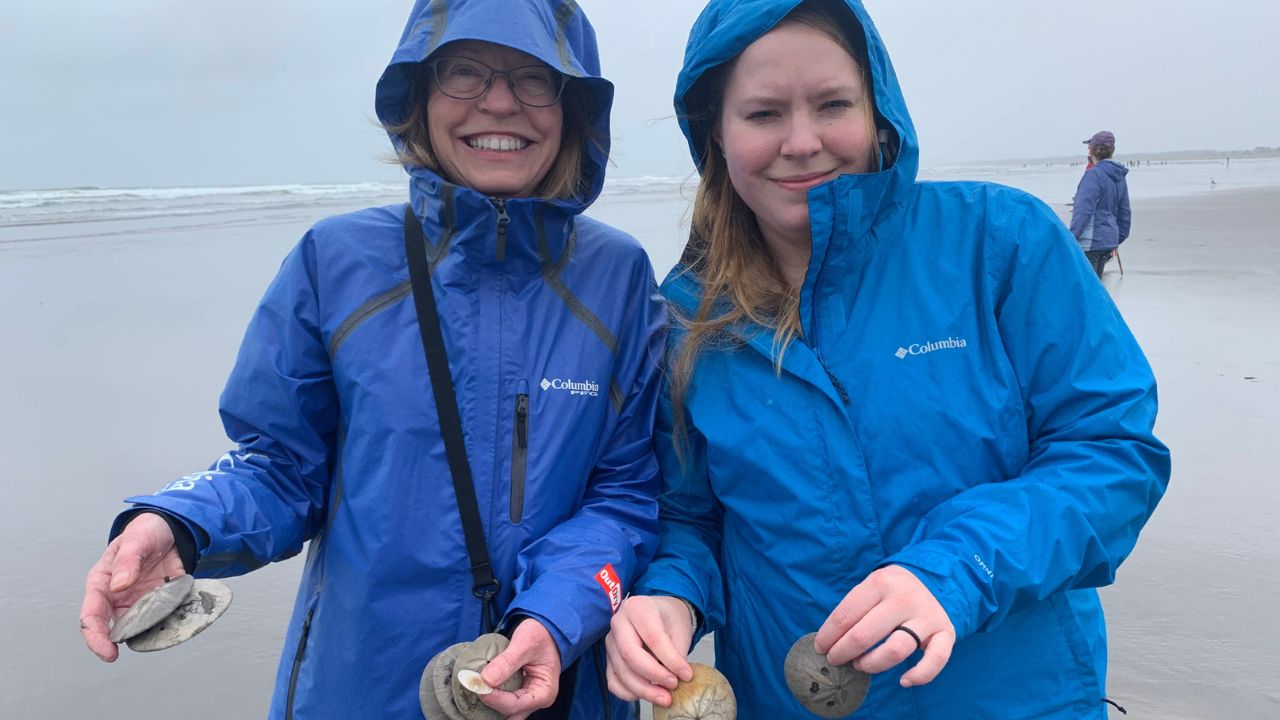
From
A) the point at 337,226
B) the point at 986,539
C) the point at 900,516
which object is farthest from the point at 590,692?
the point at 337,226

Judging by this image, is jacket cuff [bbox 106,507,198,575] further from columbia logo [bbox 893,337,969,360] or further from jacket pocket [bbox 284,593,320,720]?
columbia logo [bbox 893,337,969,360]

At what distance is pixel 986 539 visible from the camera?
1.78 m

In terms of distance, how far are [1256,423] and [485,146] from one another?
6.78 m

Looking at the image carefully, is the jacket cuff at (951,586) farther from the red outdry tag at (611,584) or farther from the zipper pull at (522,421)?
the zipper pull at (522,421)

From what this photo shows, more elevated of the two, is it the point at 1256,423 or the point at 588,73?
the point at 588,73

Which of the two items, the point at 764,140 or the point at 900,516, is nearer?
the point at 900,516

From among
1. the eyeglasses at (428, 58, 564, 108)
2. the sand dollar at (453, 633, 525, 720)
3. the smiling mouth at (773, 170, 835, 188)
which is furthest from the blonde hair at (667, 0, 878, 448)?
the sand dollar at (453, 633, 525, 720)

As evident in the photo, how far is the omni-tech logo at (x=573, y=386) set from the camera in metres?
2.38

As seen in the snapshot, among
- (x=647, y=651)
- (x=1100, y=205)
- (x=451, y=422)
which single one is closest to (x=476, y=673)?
(x=647, y=651)

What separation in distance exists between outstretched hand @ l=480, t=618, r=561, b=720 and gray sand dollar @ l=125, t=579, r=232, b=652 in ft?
1.97

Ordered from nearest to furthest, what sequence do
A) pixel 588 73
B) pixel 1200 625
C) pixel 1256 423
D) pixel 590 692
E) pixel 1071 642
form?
1. pixel 1071 642
2. pixel 590 692
3. pixel 588 73
4. pixel 1200 625
5. pixel 1256 423

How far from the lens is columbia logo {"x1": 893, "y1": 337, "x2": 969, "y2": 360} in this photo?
6.93 ft

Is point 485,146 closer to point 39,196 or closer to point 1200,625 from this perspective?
point 1200,625

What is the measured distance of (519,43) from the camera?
94.3 inches
